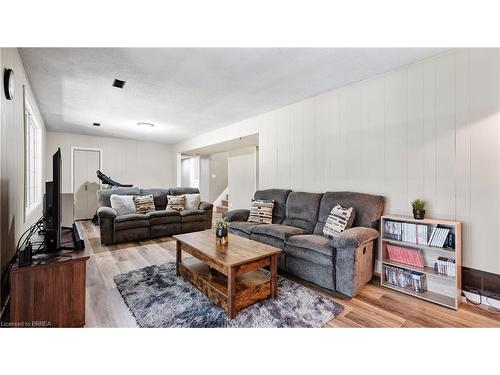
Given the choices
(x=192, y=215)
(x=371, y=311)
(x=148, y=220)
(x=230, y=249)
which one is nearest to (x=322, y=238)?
(x=371, y=311)

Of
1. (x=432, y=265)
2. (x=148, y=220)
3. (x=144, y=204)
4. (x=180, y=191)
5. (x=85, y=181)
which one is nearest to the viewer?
(x=432, y=265)

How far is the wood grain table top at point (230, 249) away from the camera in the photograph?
1893 millimetres

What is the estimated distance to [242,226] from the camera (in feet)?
10.7

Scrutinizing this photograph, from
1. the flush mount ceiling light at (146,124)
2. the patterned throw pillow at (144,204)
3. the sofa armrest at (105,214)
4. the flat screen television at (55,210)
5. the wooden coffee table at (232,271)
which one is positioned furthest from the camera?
the flush mount ceiling light at (146,124)

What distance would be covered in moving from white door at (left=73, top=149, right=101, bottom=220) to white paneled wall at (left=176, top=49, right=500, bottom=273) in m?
6.19

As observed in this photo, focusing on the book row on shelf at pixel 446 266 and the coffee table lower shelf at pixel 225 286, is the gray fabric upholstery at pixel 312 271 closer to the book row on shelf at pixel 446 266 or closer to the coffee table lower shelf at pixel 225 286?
the coffee table lower shelf at pixel 225 286

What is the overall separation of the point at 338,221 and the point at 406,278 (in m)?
0.86

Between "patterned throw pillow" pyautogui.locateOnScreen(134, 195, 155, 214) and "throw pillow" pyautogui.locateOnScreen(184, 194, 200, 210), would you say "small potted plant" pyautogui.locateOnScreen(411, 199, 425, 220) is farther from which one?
"patterned throw pillow" pyautogui.locateOnScreen(134, 195, 155, 214)

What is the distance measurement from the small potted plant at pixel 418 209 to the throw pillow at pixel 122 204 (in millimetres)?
4481

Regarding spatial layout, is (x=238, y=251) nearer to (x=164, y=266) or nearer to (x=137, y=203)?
(x=164, y=266)

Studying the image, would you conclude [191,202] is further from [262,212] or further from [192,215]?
[262,212]

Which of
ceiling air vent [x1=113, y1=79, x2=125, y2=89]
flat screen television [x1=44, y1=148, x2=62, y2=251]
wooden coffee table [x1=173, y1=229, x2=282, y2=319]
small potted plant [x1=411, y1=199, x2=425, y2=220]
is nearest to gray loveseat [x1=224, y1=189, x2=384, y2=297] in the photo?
small potted plant [x1=411, y1=199, x2=425, y2=220]

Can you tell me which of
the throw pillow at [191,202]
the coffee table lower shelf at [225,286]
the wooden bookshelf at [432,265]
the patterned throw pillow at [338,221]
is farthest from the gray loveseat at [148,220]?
the wooden bookshelf at [432,265]
